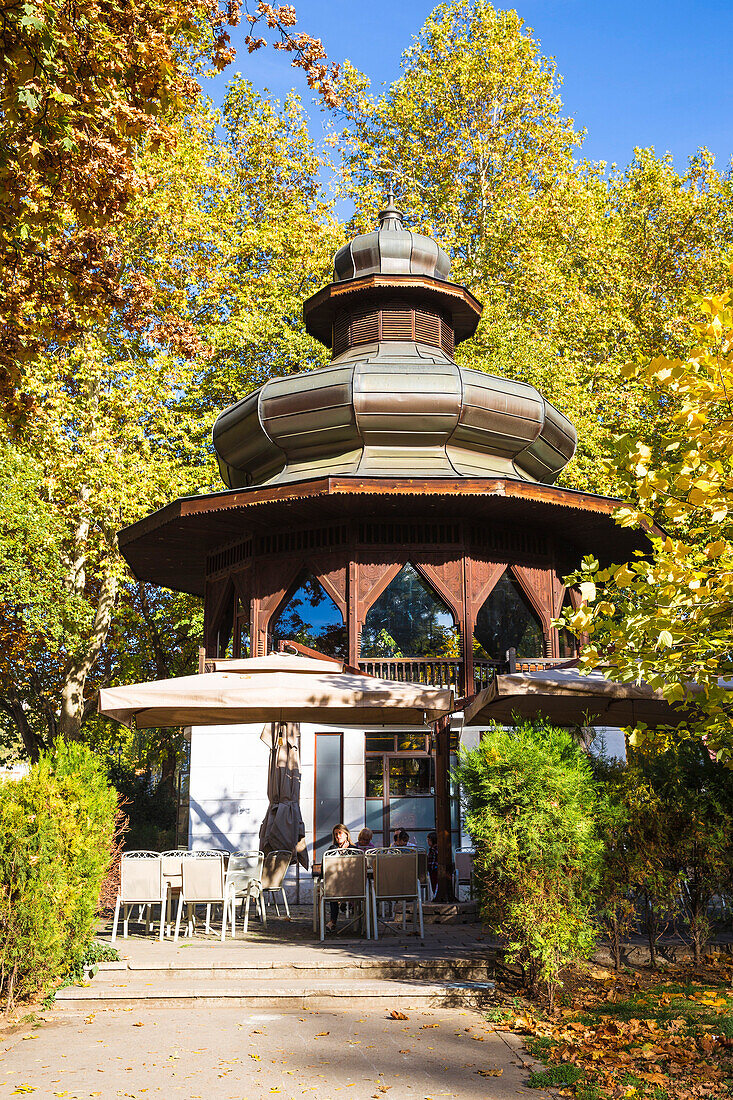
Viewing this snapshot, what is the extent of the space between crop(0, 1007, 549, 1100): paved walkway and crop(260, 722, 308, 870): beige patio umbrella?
4.66 meters

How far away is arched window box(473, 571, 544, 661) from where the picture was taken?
14.6m

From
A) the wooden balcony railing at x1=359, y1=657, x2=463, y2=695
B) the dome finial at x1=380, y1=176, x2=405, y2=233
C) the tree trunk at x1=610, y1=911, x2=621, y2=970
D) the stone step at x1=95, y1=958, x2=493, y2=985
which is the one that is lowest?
the stone step at x1=95, y1=958, x2=493, y2=985

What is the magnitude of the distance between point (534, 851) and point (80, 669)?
18.2 metres

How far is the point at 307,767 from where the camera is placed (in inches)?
622

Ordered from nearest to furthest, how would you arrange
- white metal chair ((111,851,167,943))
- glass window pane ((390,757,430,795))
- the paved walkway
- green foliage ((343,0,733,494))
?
the paved walkway
white metal chair ((111,851,167,943))
glass window pane ((390,757,430,795))
green foliage ((343,0,733,494))

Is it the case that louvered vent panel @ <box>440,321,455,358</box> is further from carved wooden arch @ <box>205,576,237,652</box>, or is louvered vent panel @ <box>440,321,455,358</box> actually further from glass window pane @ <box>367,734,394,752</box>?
glass window pane @ <box>367,734,394,752</box>

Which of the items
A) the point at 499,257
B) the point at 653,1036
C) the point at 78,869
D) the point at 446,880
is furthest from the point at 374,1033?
the point at 499,257

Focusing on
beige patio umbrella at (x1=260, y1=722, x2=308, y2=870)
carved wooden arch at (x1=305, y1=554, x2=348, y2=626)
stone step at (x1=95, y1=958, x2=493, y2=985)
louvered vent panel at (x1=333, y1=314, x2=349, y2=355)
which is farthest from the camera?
louvered vent panel at (x1=333, y1=314, x2=349, y2=355)

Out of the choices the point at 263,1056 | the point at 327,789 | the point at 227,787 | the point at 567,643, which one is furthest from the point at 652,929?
the point at 567,643

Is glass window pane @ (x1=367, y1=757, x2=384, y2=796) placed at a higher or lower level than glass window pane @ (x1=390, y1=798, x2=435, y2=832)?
higher

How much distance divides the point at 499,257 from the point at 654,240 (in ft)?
18.0

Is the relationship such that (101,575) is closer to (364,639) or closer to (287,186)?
(364,639)

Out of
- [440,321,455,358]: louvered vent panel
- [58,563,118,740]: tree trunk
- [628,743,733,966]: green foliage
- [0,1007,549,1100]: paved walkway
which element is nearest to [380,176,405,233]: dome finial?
[440,321,455,358]: louvered vent panel

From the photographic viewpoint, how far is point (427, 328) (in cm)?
1747
